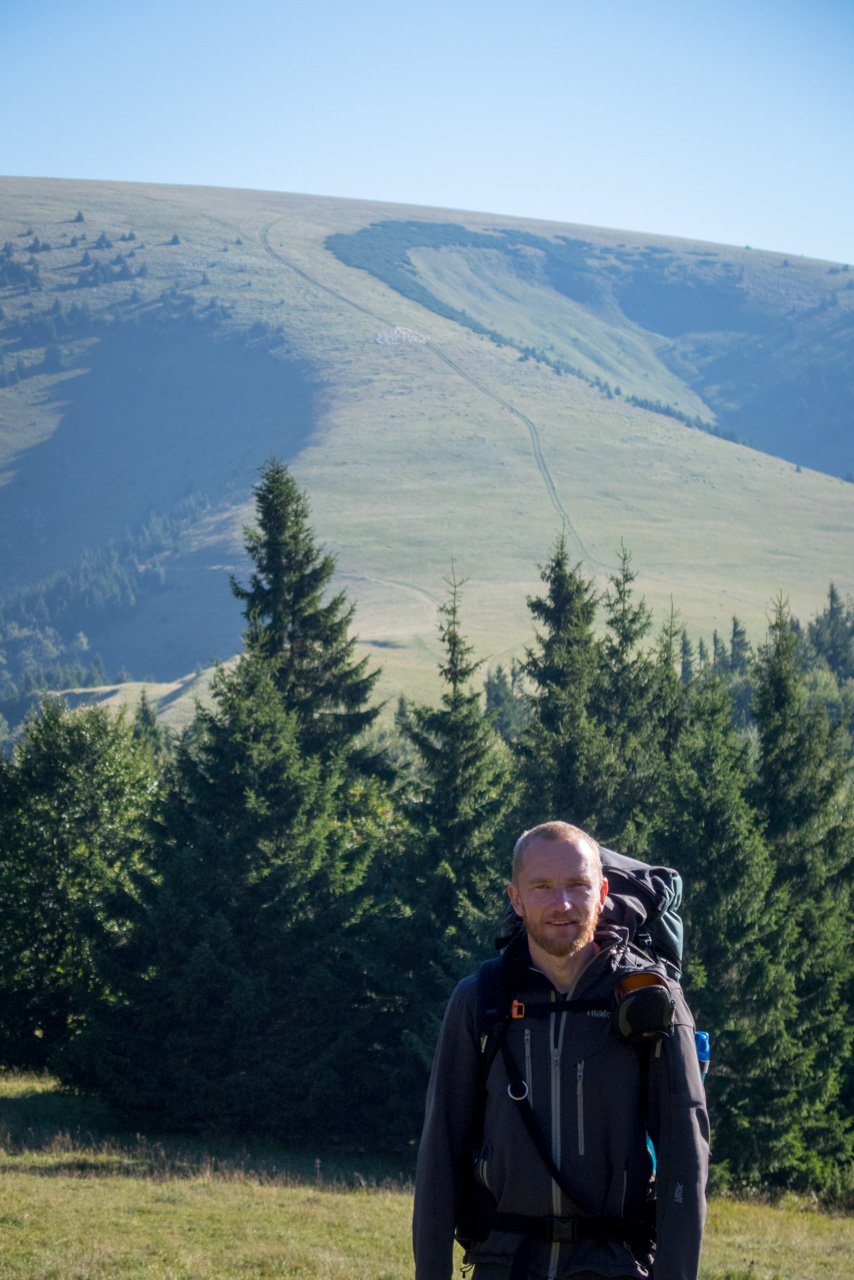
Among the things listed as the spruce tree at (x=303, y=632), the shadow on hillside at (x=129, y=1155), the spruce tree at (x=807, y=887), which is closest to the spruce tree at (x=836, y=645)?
the spruce tree at (x=303, y=632)

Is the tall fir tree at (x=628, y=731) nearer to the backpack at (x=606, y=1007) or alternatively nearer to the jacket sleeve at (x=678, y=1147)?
the backpack at (x=606, y=1007)

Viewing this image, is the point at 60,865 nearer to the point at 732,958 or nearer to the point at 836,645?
the point at 732,958

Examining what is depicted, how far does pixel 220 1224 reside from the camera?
12984 mm

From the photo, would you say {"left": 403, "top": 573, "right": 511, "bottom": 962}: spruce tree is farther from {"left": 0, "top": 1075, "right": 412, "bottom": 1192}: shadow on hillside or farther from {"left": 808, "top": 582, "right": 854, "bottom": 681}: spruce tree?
A: {"left": 808, "top": 582, "right": 854, "bottom": 681}: spruce tree

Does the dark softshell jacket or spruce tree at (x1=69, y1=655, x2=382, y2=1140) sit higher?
the dark softshell jacket

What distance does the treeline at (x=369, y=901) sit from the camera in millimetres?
24391

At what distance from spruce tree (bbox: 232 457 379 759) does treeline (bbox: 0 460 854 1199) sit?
3525 millimetres

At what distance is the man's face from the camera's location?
4.49m

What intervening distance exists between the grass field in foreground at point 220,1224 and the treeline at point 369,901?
3.72m

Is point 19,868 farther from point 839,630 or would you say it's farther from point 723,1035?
point 839,630

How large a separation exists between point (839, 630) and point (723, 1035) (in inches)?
3604

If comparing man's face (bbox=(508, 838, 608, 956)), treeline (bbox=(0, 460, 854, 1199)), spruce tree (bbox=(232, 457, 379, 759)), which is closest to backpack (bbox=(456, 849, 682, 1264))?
man's face (bbox=(508, 838, 608, 956))

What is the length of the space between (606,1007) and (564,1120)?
0.50 metres

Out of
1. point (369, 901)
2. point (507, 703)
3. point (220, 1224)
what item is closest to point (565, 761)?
point (369, 901)
